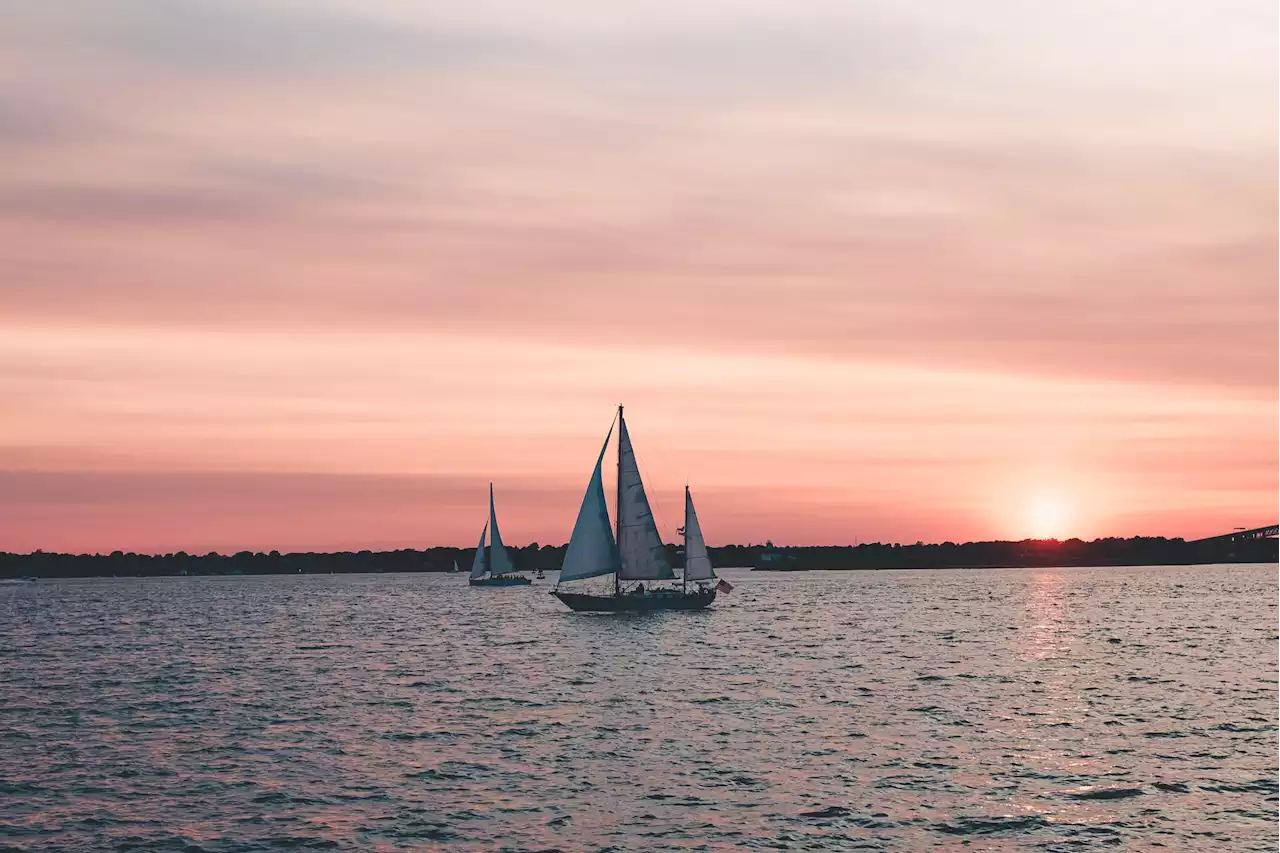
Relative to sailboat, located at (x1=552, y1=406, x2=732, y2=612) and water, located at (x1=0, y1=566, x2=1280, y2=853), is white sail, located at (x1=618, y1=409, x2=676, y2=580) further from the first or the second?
water, located at (x1=0, y1=566, x2=1280, y2=853)

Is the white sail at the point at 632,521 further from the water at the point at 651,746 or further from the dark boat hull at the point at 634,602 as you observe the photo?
the water at the point at 651,746

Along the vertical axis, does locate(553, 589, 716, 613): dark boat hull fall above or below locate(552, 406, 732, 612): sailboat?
below

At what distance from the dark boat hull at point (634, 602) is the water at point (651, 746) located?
17700 millimetres

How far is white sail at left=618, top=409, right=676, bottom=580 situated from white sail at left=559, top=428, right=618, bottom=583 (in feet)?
4.10

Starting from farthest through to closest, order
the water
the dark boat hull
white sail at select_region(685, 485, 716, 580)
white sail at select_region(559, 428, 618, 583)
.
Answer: white sail at select_region(685, 485, 716, 580) → the dark boat hull → white sail at select_region(559, 428, 618, 583) → the water

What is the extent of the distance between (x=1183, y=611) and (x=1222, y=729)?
11342 cm

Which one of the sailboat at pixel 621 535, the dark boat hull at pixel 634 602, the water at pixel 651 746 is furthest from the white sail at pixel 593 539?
the water at pixel 651 746

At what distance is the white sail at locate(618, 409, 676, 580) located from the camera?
119 meters

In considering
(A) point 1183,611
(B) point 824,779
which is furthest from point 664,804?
(A) point 1183,611

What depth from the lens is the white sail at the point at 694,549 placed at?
449 feet

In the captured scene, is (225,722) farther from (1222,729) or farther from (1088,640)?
(1088,640)

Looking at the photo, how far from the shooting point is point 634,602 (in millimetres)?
124312

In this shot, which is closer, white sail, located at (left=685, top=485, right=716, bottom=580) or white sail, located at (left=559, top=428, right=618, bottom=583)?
white sail, located at (left=559, top=428, right=618, bottom=583)

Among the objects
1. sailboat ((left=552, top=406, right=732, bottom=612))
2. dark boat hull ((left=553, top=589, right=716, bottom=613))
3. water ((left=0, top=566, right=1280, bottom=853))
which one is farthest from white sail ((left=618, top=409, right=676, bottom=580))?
water ((left=0, top=566, right=1280, bottom=853))
